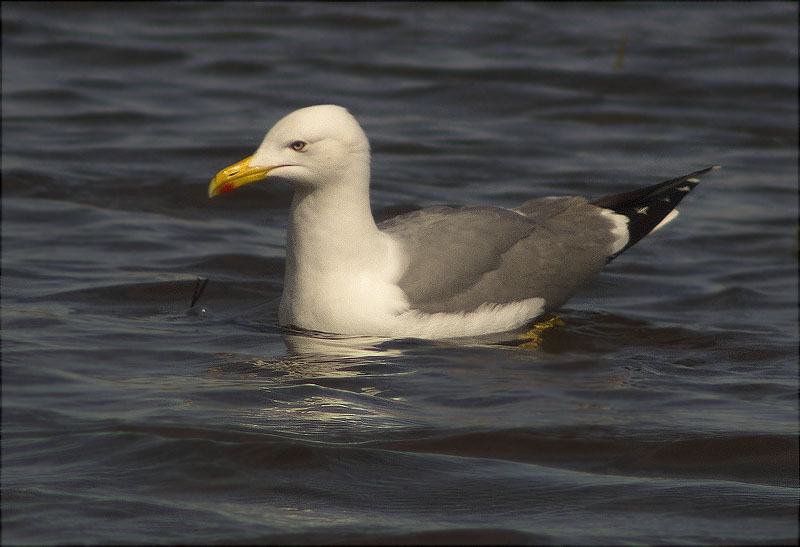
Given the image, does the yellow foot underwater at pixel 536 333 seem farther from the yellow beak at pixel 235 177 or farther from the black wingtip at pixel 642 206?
the yellow beak at pixel 235 177

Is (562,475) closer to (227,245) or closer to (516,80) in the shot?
(227,245)

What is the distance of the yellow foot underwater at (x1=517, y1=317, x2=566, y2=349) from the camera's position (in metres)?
6.83

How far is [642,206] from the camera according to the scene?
777 cm

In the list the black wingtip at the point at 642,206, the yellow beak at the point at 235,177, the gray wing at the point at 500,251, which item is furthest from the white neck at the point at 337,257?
the black wingtip at the point at 642,206

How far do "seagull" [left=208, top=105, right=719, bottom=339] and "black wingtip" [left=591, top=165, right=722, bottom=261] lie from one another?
88 centimetres

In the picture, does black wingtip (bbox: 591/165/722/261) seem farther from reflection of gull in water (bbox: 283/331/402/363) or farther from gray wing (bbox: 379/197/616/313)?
reflection of gull in water (bbox: 283/331/402/363)

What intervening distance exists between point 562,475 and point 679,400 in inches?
49.1

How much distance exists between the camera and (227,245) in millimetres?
8359

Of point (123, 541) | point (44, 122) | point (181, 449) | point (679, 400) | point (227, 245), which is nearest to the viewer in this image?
point (123, 541)

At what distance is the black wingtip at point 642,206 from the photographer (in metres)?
7.71

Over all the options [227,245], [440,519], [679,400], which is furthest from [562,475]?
[227,245]

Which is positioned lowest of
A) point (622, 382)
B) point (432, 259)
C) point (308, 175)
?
point (622, 382)

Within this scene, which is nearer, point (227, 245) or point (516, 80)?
point (227, 245)

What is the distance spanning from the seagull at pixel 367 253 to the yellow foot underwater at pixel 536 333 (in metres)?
0.07
